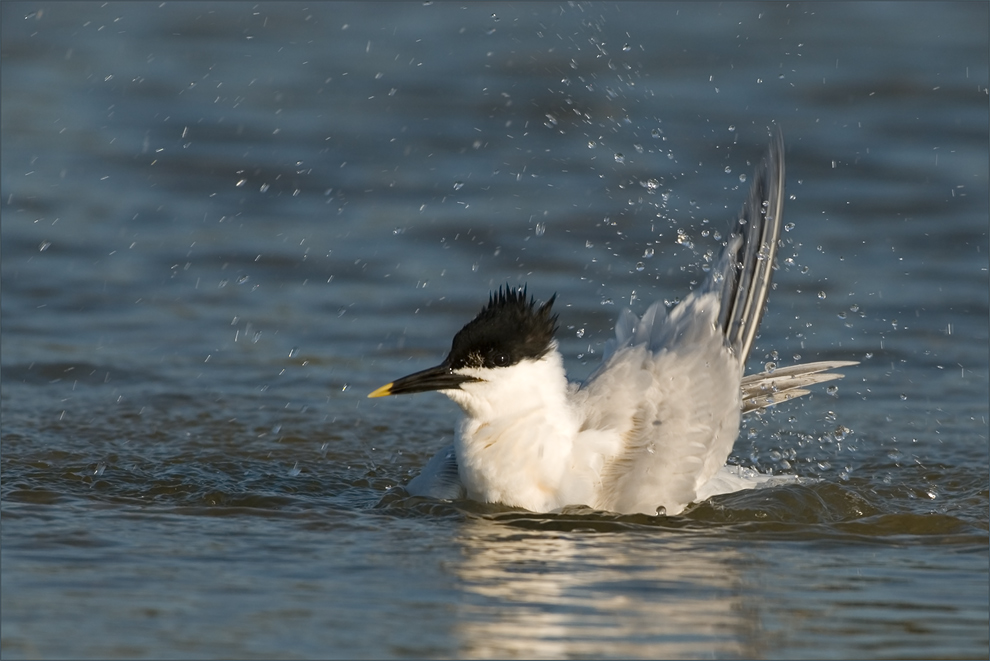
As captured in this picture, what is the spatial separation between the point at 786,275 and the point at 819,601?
14.9 ft

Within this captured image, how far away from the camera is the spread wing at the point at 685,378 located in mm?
5238

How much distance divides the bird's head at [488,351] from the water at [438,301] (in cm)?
47

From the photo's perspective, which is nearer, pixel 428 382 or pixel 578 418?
pixel 428 382

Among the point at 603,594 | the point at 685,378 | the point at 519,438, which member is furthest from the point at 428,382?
the point at 603,594

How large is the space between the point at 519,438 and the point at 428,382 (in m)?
0.37

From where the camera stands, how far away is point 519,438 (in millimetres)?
5191

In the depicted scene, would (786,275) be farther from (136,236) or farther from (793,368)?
Answer: (136,236)

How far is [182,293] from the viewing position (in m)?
8.52

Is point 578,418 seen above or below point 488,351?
below

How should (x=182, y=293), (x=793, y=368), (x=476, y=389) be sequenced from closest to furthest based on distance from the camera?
(x=476, y=389)
(x=793, y=368)
(x=182, y=293)

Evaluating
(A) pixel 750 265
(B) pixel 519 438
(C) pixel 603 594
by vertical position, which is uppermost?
(A) pixel 750 265

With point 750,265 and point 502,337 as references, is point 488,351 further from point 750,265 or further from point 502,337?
point 750,265

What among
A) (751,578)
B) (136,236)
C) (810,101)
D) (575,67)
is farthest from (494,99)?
(751,578)

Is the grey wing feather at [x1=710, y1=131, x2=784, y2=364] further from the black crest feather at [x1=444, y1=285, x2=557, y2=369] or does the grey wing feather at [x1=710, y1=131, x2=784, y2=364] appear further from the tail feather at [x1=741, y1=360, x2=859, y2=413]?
the black crest feather at [x1=444, y1=285, x2=557, y2=369]
